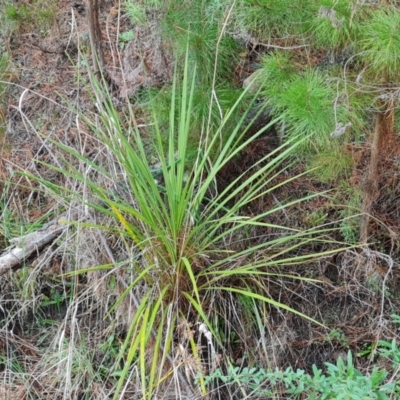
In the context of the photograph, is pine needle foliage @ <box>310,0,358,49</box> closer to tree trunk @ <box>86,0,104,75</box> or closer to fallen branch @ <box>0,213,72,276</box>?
tree trunk @ <box>86,0,104,75</box>

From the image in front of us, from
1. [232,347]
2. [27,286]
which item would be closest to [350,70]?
[232,347]

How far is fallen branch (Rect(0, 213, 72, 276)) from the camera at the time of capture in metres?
2.20

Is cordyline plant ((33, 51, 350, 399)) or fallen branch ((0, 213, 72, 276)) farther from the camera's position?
fallen branch ((0, 213, 72, 276))

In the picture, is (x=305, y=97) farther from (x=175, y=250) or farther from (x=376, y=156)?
(x=175, y=250)

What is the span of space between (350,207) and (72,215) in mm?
1008

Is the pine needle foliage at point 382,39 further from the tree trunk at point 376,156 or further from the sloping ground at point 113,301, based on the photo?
the sloping ground at point 113,301

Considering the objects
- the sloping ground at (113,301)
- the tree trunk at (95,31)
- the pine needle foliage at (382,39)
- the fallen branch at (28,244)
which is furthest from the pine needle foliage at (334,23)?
the fallen branch at (28,244)

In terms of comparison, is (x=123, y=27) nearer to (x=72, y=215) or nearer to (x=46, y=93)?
(x=46, y=93)

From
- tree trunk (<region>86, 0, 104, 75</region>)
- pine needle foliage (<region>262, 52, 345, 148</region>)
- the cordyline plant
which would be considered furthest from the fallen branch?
pine needle foliage (<region>262, 52, 345, 148</region>)

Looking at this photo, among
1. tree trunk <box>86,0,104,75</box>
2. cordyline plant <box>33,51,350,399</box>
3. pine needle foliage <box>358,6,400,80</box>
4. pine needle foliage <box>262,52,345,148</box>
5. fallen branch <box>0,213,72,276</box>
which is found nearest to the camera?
pine needle foliage <box>358,6,400,80</box>

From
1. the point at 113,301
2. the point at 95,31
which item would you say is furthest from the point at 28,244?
the point at 95,31

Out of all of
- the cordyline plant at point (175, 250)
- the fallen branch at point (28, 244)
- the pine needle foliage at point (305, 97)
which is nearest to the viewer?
the pine needle foliage at point (305, 97)

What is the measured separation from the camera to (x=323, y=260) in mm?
2182

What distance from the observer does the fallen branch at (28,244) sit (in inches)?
86.6
